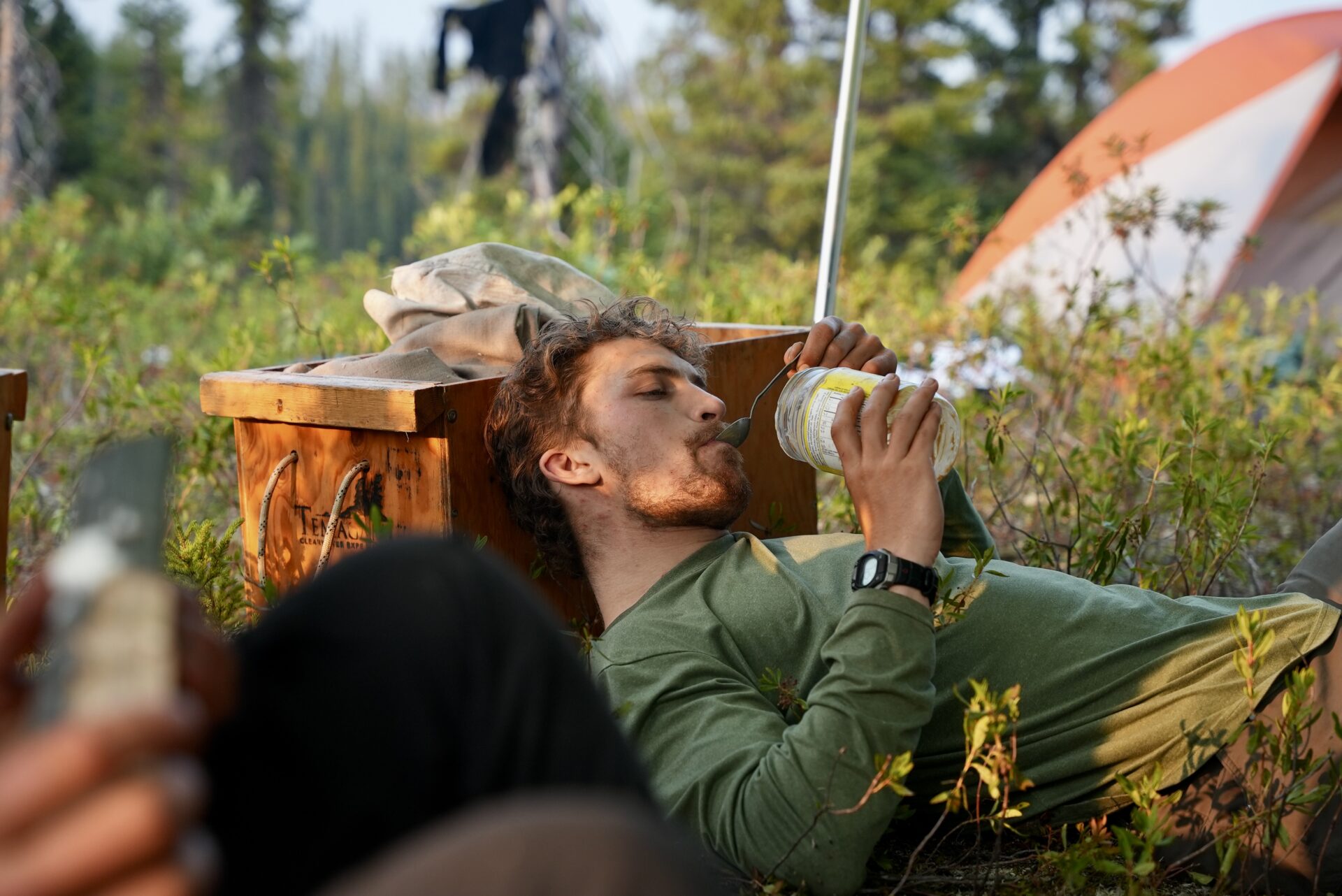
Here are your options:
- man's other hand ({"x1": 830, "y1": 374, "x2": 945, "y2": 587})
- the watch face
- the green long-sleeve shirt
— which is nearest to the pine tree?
the green long-sleeve shirt

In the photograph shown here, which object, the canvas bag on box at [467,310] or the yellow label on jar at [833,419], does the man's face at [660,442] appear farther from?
the canvas bag on box at [467,310]

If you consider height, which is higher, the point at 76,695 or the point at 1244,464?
the point at 76,695

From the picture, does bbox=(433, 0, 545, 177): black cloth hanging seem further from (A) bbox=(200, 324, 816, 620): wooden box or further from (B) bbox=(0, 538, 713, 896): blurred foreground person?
(B) bbox=(0, 538, 713, 896): blurred foreground person

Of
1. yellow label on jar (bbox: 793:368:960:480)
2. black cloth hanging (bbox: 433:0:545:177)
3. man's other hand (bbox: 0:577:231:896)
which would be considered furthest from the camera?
black cloth hanging (bbox: 433:0:545:177)

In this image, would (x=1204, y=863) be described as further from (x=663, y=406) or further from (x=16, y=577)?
(x=16, y=577)

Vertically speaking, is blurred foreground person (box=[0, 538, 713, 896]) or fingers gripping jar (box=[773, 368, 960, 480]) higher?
fingers gripping jar (box=[773, 368, 960, 480])

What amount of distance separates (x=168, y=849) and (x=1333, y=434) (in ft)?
16.6

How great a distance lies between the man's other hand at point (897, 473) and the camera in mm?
1701

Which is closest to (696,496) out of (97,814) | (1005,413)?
(97,814)

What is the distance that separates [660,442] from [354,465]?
1.70ft

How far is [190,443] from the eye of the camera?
10.0 ft

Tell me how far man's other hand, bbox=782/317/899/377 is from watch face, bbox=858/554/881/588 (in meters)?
0.66

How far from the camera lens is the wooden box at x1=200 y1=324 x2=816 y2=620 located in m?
2.09

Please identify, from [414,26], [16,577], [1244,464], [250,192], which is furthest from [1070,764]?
[414,26]
